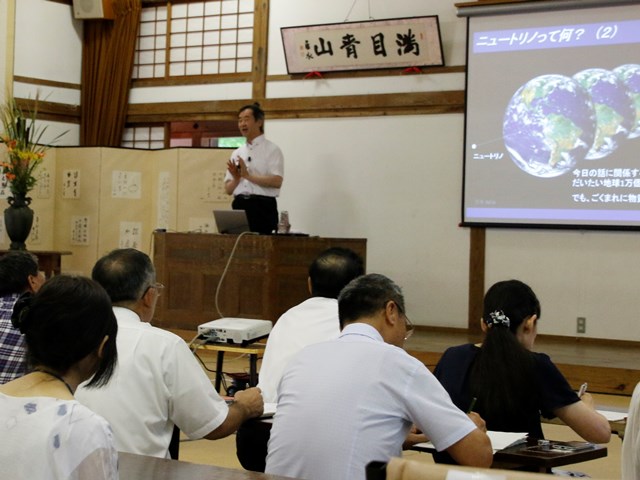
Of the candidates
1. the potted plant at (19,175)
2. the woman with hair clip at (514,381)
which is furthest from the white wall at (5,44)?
the woman with hair clip at (514,381)

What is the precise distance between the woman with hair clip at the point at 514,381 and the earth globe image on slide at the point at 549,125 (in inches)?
180

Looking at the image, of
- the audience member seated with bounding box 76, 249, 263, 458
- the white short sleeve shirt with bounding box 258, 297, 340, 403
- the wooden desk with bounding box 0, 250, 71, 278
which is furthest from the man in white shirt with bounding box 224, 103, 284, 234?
the audience member seated with bounding box 76, 249, 263, 458

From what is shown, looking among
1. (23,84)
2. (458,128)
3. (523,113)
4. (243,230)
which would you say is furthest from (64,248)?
(523,113)

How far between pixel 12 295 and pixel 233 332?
1.08 metres

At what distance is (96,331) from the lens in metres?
1.53

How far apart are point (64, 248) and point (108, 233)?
18.5 inches

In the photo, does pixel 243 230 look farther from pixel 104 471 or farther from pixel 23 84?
pixel 104 471

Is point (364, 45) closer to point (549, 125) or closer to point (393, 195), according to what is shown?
point (393, 195)

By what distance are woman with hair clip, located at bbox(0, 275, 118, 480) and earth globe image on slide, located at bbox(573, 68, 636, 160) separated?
228 inches

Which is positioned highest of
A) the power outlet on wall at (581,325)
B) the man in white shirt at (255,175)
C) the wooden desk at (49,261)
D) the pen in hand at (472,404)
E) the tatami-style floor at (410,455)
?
the man in white shirt at (255,175)

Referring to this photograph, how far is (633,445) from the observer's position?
66.4 inches

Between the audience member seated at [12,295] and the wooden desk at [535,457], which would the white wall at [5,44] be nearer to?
the audience member seated at [12,295]

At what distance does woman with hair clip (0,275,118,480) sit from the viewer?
55.9 inches

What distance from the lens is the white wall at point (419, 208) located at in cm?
687
